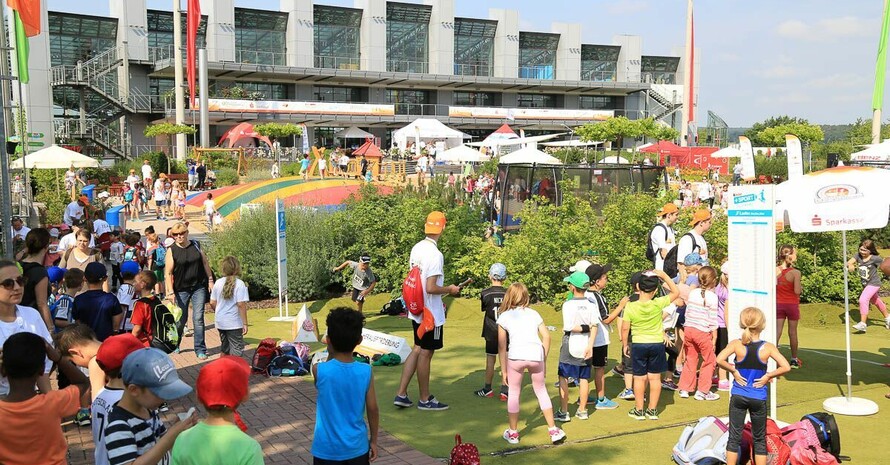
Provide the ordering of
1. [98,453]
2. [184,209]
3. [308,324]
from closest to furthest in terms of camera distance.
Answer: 1. [98,453]
2. [308,324]
3. [184,209]

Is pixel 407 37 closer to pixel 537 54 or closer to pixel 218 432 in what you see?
pixel 537 54

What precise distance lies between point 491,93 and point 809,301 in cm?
4925

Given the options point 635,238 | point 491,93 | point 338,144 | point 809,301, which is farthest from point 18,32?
point 491,93

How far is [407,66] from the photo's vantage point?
5731 centimetres

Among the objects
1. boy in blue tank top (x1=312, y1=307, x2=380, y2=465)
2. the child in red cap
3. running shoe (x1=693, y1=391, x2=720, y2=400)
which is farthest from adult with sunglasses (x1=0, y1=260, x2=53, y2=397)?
running shoe (x1=693, y1=391, x2=720, y2=400)

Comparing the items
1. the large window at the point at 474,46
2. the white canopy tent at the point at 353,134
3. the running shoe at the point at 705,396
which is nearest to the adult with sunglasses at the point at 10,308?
the running shoe at the point at 705,396

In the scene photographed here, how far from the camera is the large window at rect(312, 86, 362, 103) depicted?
53531mm

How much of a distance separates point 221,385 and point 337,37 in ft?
179

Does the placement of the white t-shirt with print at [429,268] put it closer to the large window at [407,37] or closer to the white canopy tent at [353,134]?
the white canopy tent at [353,134]

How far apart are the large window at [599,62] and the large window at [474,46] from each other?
8937mm

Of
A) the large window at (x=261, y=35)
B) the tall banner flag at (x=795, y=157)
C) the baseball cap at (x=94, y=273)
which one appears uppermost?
the large window at (x=261, y=35)

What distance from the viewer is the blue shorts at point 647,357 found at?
6.90 m

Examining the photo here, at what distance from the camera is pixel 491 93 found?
59906mm

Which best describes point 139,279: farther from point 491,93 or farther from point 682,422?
point 491,93
